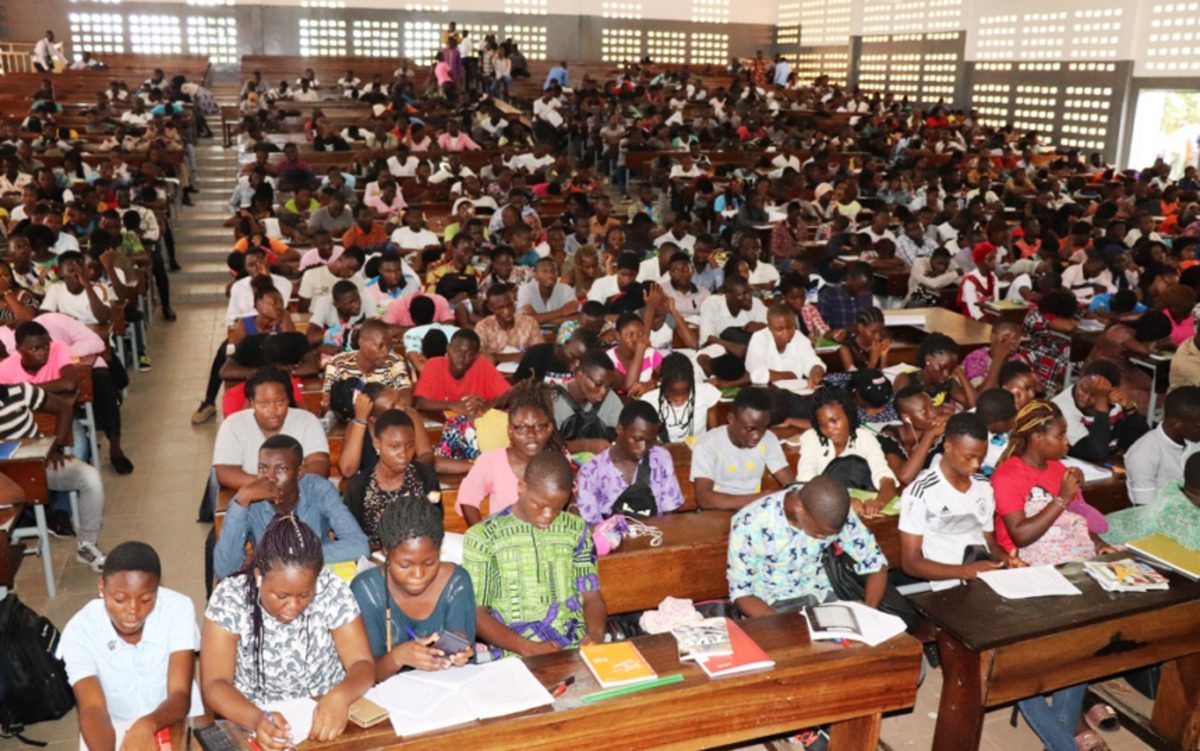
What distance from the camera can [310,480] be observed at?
432 centimetres

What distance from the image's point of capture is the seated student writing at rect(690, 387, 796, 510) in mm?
4859

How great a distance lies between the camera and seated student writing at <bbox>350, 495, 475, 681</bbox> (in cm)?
339

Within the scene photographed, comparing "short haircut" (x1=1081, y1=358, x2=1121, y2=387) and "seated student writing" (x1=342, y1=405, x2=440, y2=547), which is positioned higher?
"short haircut" (x1=1081, y1=358, x2=1121, y2=387)

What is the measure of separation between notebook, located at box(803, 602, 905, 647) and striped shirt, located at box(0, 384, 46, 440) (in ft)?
14.9

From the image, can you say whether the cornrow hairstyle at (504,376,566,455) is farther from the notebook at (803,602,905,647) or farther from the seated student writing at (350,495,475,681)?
the notebook at (803,602,905,647)

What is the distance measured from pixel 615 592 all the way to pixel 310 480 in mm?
1370

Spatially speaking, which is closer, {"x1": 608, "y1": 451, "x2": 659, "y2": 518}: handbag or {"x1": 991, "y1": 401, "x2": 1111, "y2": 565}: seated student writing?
{"x1": 991, "y1": 401, "x2": 1111, "y2": 565}: seated student writing

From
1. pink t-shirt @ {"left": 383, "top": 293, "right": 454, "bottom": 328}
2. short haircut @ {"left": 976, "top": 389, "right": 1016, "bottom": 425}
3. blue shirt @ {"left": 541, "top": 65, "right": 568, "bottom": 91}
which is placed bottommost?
pink t-shirt @ {"left": 383, "top": 293, "right": 454, "bottom": 328}

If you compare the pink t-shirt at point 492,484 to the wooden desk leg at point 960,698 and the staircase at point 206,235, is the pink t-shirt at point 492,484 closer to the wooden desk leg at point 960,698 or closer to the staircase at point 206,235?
the wooden desk leg at point 960,698

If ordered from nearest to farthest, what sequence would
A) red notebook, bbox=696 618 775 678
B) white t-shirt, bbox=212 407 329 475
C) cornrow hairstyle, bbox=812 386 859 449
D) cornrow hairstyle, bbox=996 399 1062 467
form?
red notebook, bbox=696 618 775 678
cornrow hairstyle, bbox=996 399 1062 467
white t-shirt, bbox=212 407 329 475
cornrow hairstyle, bbox=812 386 859 449

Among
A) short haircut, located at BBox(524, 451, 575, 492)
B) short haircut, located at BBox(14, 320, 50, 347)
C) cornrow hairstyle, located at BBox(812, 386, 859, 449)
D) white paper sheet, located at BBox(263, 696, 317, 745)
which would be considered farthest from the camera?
short haircut, located at BBox(14, 320, 50, 347)

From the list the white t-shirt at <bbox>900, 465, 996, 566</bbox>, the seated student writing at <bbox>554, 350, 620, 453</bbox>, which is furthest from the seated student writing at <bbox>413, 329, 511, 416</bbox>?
the white t-shirt at <bbox>900, 465, 996, 566</bbox>

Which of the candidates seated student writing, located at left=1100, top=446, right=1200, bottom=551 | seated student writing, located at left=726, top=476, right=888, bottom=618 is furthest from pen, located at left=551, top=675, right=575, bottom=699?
seated student writing, located at left=1100, top=446, right=1200, bottom=551

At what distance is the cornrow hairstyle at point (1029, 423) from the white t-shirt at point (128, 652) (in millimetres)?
3588
